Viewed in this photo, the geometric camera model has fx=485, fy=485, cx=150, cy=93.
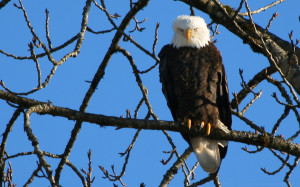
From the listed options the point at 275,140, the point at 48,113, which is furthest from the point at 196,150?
the point at 48,113

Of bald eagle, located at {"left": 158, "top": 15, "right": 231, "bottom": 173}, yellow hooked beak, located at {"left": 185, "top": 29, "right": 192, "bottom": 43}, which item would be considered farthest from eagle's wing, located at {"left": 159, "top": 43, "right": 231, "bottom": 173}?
yellow hooked beak, located at {"left": 185, "top": 29, "right": 192, "bottom": 43}

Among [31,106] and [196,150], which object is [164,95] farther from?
[31,106]

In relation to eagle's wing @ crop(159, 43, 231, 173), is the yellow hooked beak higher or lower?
higher

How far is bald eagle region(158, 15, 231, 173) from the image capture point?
4.23 metres

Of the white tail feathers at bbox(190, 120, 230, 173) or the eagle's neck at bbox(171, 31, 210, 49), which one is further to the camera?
the eagle's neck at bbox(171, 31, 210, 49)

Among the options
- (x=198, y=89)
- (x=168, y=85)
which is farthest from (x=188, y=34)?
(x=198, y=89)

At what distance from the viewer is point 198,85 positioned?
4223 mm

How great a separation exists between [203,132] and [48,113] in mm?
1347

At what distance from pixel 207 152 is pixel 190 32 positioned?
1153 millimetres

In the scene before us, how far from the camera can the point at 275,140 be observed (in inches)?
127

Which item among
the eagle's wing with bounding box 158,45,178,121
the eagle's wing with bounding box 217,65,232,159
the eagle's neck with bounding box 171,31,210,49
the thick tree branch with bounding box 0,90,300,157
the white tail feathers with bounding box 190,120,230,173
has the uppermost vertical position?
the eagle's neck with bounding box 171,31,210,49

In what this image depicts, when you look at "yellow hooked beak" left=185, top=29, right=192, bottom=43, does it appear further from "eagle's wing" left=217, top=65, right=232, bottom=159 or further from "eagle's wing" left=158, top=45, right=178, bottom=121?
"eagle's wing" left=217, top=65, right=232, bottom=159

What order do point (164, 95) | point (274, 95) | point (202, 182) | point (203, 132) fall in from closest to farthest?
1. point (274, 95)
2. point (202, 182)
3. point (203, 132)
4. point (164, 95)

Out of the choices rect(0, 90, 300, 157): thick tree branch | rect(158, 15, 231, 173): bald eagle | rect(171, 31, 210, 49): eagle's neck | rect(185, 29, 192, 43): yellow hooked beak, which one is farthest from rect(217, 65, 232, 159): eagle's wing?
rect(0, 90, 300, 157): thick tree branch
